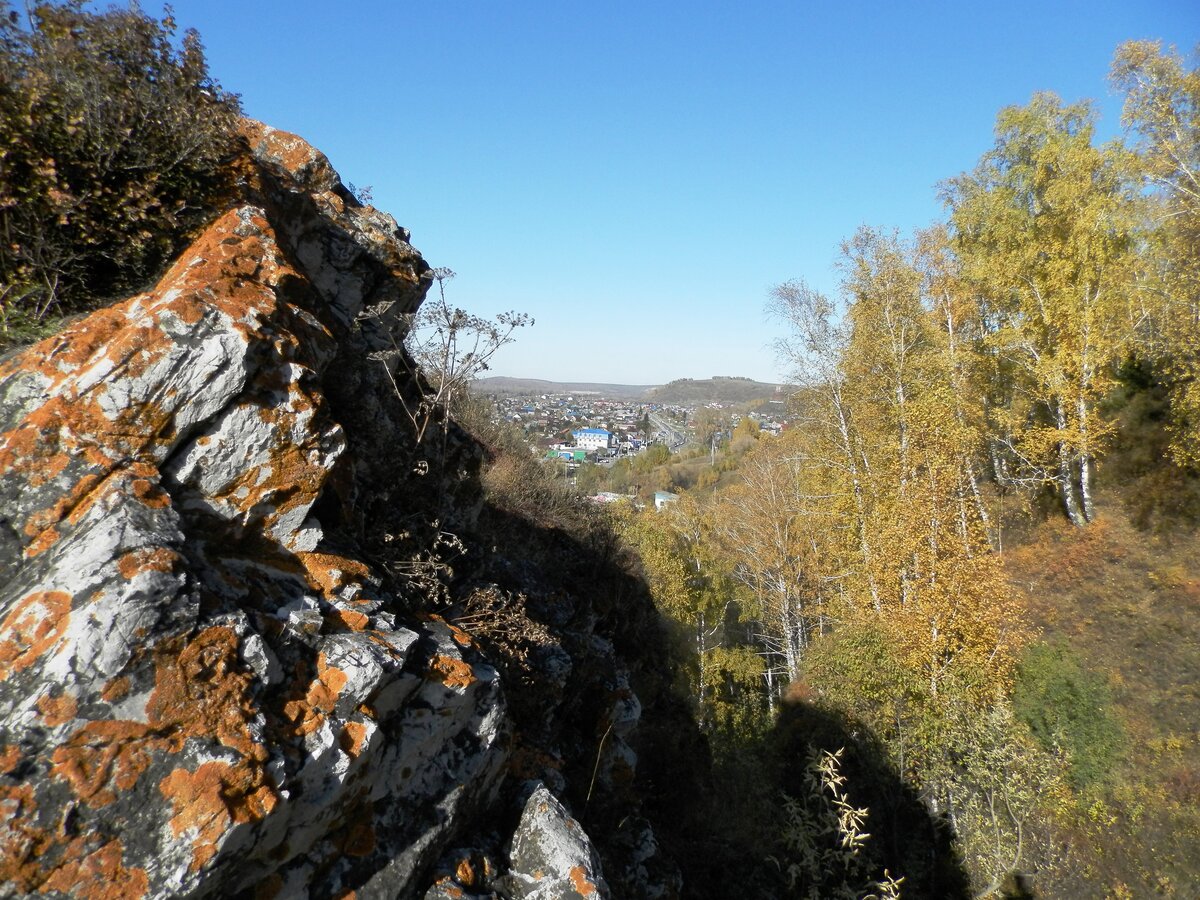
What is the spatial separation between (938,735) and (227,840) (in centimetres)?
1170

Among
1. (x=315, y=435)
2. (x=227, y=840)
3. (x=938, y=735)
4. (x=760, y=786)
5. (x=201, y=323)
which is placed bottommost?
(x=760, y=786)

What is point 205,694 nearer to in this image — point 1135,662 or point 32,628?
point 32,628

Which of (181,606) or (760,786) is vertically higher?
(181,606)

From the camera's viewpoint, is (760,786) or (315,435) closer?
(315,435)

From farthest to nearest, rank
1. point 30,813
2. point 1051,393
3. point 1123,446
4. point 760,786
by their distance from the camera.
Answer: point 1123,446 → point 1051,393 → point 760,786 → point 30,813

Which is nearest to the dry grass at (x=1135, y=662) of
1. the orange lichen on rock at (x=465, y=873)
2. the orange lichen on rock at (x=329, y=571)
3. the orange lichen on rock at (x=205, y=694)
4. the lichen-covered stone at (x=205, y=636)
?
the orange lichen on rock at (x=465, y=873)

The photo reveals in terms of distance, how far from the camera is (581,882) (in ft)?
13.7

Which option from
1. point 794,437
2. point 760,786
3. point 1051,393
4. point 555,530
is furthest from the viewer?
point 794,437

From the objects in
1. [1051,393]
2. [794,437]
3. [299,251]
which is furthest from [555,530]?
[794,437]

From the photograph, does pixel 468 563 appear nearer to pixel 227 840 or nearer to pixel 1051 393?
pixel 227 840

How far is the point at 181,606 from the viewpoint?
3.10 meters

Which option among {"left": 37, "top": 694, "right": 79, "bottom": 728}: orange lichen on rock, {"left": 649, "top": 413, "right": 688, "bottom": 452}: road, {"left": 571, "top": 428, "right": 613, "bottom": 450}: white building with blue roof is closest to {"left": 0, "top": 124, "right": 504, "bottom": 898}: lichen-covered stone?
{"left": 37, "top": 694, "right": 79, "bottom": 728}: orange lichen on rock

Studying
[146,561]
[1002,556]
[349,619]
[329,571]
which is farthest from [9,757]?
[1002,556]

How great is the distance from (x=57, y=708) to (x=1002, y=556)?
18201 mm
